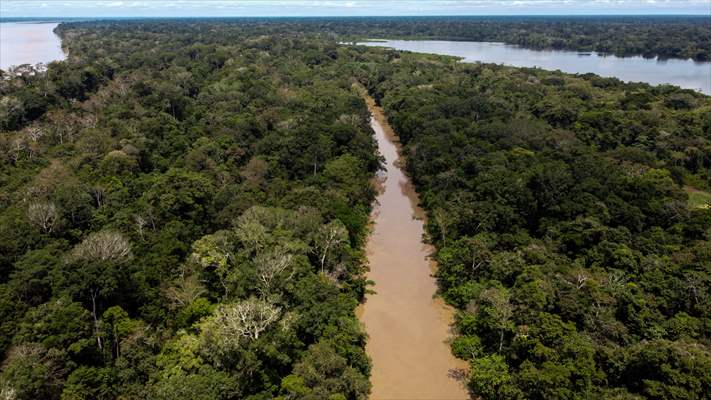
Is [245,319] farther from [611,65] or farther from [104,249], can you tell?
[611,65]

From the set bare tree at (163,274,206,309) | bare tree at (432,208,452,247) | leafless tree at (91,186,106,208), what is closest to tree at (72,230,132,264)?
bare tree at (163,274,206,309)

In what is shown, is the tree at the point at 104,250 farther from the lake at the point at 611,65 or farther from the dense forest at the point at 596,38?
the dense forest at the point at 596,38

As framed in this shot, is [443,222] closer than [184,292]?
No

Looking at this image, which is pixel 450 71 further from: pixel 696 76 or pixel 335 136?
pixel 696 76

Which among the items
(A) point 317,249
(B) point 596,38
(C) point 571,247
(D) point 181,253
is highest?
(B) point 596,38

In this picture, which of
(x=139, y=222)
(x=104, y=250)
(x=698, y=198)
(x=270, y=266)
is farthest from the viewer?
(x=698, y=198)

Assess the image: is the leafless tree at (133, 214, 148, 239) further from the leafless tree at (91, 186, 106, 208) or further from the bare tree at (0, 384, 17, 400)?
the bare tree at (0, 384, 17, 400)

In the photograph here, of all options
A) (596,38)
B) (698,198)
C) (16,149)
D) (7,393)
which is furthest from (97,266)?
(596,38)

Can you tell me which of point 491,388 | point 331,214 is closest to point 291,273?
point 331,214
